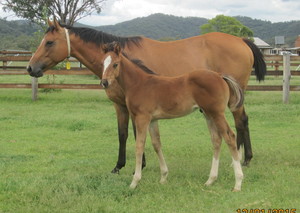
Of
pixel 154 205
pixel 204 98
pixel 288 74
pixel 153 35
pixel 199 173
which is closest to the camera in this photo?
pixel 154 205

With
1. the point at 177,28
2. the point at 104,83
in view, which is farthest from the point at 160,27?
the point at 104,83

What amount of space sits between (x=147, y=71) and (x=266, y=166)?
90.9 inches

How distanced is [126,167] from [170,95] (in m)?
1.77

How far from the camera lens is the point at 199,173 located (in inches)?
204

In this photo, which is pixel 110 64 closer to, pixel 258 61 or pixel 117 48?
pixel 117 48

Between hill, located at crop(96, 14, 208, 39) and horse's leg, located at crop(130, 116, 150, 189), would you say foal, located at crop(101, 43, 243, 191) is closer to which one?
horse's leg, located at crop(130, 116, 150, 189)

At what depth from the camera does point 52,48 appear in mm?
5555

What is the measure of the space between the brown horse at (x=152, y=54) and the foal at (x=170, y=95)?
513 millimetres

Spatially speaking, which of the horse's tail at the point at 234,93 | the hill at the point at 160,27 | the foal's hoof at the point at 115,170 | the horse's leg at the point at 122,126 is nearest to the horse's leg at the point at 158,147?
the horse's leg at the point at 122,126

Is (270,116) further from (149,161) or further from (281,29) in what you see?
(281,29)

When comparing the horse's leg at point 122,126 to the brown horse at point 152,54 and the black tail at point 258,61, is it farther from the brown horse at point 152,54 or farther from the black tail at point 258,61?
the black tail at point 258,61

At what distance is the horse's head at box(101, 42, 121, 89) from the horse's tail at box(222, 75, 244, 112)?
4.24 ft

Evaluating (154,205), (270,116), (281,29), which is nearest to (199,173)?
(154,205)

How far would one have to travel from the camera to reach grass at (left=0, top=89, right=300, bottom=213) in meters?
3.98
